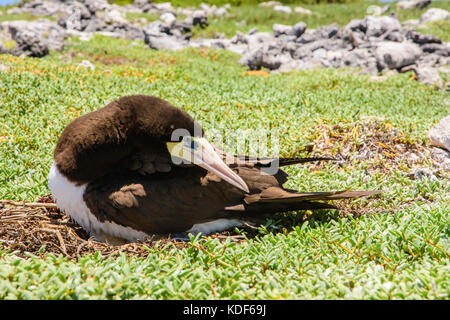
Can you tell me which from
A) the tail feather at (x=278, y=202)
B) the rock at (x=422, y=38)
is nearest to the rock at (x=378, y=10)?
the rock at (x=422, y=38)

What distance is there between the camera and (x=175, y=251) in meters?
3.40

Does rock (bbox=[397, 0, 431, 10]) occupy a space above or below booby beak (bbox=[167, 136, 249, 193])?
below

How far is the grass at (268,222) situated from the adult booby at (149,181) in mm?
331

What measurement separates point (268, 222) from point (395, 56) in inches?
488

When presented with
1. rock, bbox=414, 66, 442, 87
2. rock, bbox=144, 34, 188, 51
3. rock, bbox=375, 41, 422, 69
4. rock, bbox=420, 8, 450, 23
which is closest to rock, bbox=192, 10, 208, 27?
rock, bbox=144, 34, 188, 51

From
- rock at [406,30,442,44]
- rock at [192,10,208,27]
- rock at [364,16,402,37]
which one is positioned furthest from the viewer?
rock at [192,10,208,27]

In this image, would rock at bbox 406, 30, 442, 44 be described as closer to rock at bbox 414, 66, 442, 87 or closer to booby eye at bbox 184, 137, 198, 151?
rock at bbox 414, 66, 442, 87

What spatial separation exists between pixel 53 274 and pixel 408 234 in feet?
9.20

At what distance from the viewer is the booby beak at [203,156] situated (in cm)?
389

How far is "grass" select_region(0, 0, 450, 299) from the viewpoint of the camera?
2674mm

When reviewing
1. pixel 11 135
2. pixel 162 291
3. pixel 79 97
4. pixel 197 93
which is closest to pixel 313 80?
pixel 197 93

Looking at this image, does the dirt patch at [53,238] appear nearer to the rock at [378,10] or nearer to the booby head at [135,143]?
the booby head at [135,143]

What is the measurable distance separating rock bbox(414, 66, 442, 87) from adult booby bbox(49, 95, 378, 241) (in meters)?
9.85
